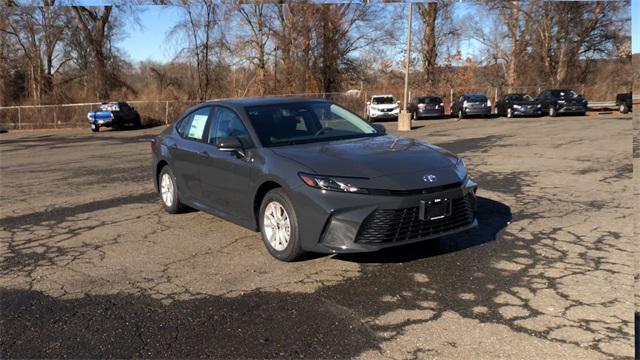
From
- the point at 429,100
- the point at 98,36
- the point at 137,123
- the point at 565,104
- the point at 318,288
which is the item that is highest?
the point at 98,36

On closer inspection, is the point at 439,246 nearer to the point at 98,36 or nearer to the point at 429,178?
the point at 429,178

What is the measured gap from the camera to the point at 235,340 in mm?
3518

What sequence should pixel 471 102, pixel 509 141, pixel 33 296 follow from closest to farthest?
pixel 33 296 < pixel 509 141 < pixel 471 102

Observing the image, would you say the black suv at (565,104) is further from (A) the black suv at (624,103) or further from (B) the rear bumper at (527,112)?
(A) the black suv at (624,103)

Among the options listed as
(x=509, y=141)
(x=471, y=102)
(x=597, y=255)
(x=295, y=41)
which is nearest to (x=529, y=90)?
(x=471, y=102)

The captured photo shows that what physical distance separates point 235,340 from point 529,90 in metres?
40.4

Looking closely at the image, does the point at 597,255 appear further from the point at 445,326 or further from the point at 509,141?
the point at 509,141

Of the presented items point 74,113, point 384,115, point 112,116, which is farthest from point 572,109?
point 74,113

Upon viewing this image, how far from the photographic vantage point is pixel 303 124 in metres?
5.78

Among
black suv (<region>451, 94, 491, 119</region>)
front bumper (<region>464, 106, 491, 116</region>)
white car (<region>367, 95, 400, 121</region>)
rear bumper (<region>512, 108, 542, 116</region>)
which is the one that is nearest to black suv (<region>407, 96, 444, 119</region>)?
white car (<region>367, 95, 400, 121</region>)

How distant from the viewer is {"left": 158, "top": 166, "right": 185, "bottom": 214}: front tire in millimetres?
6964

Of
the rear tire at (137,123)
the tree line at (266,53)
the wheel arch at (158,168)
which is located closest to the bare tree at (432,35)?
the tree line at (266,53)

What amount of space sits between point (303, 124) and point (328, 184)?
4.62 feet

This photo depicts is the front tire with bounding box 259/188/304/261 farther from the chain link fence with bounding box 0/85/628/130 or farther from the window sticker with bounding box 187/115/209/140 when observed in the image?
the chain link fence with bounding box 0/85/628/130
